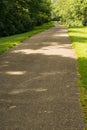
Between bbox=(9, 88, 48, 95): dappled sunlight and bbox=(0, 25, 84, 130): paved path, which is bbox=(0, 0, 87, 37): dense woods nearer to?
bbox=(0, 25, 84, 130): paved path

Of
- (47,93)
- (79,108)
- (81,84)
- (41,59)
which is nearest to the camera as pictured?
(79,108)

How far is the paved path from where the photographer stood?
6582mm

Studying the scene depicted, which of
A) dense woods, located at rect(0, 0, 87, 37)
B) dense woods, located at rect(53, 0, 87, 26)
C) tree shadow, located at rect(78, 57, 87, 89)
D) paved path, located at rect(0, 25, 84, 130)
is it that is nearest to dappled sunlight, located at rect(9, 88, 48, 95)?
paved path, located at rect(0, 25, 84, 130)

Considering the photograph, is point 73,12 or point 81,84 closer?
point 81,84

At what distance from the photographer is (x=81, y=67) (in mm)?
13344

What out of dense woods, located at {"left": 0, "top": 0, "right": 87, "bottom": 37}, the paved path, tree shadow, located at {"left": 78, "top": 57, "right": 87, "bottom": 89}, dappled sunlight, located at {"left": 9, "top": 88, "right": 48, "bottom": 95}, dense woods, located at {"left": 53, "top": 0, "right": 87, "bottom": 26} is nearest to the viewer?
the paved path

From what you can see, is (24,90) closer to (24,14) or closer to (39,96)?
(39,96)

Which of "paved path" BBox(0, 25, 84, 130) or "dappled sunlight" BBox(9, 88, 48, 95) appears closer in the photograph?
"paved path" BBox(0, 25, 84, 130)

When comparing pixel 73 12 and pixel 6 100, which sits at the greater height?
pixel 6 100

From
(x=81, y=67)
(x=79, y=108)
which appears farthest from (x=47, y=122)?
(x=81, y=67)

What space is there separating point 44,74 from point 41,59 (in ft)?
13.0

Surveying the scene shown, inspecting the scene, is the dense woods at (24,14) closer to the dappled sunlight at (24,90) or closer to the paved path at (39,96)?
the paved path at (39,96)

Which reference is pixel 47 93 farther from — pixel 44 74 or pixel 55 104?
pixel 44 74

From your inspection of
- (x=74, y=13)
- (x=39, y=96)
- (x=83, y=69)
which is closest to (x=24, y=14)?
(x=74, y=13)
